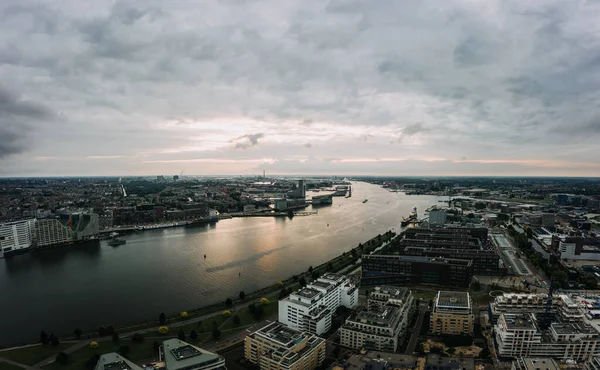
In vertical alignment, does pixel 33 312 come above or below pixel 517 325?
below

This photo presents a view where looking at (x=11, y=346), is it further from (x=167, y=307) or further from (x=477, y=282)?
(x=477, y=282)

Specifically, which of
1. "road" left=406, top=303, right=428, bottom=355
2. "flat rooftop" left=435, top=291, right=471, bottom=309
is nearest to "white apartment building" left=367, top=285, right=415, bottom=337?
"road" left=406, top=303, right=428, bottom=355

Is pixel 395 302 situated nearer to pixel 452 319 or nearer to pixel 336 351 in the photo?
pixel 452 319

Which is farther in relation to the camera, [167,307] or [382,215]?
[382,215]

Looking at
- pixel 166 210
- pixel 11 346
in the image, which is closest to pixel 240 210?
pixel 166 210

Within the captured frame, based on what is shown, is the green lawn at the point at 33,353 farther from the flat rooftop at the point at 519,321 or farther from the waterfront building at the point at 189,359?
the flat rooftop at the point at 519,321

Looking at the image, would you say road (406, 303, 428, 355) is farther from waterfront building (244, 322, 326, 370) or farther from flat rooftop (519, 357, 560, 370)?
flat rooftop (519, 357, 560, 370)
